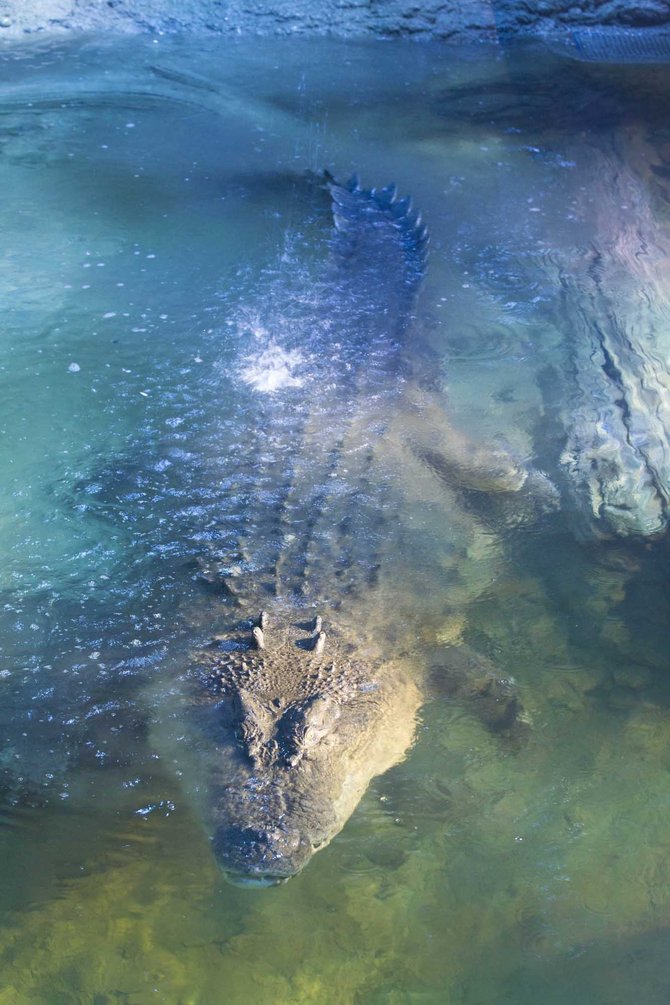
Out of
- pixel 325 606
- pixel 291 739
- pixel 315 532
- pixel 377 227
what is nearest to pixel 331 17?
pixel 377 227

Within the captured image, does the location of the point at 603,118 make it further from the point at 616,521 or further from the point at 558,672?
the point at 558,672

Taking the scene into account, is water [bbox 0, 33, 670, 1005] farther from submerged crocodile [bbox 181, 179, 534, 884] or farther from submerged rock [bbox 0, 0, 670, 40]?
submerged rock [bbox 0, 0, 670, 40]

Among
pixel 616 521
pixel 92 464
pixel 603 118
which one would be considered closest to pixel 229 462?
pixel 92 464

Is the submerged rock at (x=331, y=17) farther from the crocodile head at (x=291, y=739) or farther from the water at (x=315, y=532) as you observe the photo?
the crocodile head at (x=291, y=739)

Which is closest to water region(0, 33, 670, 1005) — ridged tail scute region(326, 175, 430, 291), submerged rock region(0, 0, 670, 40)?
ridged tail scute region(326, 175, 430, 291)

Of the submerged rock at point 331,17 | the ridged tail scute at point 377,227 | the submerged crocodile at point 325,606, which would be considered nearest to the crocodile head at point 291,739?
the submerged crocodile at point 325,606

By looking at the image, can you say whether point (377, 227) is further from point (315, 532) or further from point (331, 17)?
point (331, 17)
